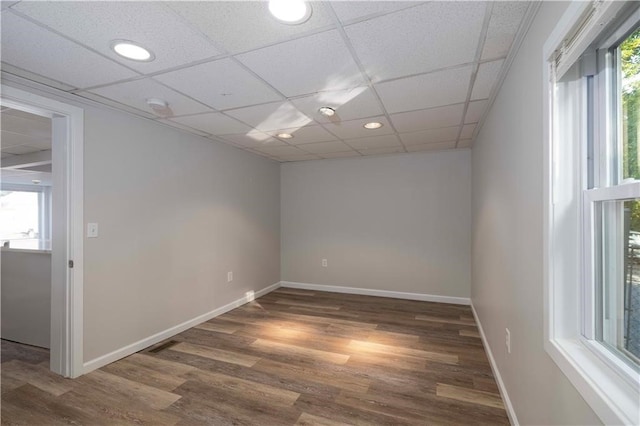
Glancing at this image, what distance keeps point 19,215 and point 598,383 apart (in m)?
11.3

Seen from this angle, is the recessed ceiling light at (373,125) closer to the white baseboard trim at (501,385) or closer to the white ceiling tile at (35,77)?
the white baseboard trim at (501,385)

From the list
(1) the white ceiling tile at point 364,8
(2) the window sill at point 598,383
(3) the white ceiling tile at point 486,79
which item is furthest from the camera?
(3) the white ceiling tile at point 486,79

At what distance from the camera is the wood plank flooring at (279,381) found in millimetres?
1906

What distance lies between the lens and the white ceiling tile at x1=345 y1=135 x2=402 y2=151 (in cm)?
361

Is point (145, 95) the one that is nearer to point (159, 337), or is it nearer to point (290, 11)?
point (290, 11)

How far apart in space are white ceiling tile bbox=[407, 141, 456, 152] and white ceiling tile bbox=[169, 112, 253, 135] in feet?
7.54

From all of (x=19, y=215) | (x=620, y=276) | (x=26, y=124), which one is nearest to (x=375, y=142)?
(x=620, y=276)

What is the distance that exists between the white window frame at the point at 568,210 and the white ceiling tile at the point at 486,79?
0.72 meters

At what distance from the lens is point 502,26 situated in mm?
1482

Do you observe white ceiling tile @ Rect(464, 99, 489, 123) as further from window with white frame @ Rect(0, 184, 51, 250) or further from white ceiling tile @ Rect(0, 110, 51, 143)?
window with white frame @ Rect(0, 184, 51, 250)

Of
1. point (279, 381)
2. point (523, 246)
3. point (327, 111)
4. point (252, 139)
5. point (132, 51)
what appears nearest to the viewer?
point (523, 246)

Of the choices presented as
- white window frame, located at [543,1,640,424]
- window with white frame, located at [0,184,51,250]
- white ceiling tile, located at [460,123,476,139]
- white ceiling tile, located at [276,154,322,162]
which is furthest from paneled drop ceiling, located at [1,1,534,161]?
window with white frame, located at [0,184,51,250]

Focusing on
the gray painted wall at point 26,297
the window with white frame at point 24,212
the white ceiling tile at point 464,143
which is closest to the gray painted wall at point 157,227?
the gray painted wall at point 26,297

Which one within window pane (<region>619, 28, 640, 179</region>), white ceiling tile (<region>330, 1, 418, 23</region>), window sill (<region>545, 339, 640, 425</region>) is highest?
white ceiling tile (<region>330, 1, 418, 23</region>)
